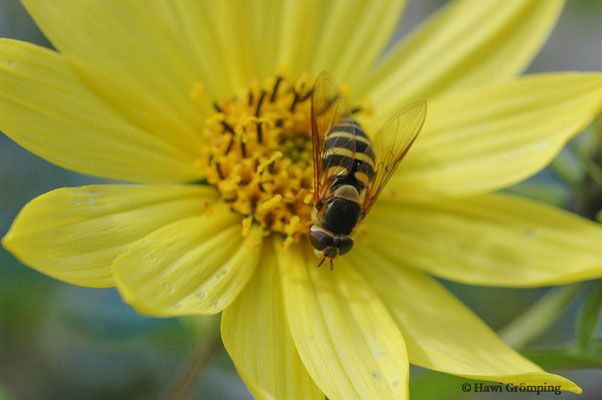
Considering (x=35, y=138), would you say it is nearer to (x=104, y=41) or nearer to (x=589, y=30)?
(x=104, y=41)

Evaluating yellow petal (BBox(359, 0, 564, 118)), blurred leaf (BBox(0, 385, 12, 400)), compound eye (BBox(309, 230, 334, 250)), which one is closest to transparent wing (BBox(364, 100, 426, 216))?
compound eye (BBox(309, 230, 334, 250))

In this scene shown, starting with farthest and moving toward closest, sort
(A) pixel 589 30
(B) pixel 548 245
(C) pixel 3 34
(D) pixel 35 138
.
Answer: (A) pixel 589 30
(C) pixel 3 34
(B) pixel 548 245
(D) pixel 35 138

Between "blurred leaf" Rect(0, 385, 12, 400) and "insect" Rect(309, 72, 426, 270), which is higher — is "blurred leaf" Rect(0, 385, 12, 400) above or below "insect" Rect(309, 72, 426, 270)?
below

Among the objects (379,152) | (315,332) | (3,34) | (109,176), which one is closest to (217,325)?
(315,332)

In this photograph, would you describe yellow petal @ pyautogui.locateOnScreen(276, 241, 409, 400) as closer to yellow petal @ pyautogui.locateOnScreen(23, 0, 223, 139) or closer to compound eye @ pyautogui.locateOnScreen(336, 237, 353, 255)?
compound eye @ pyautogui.locateOnScreen(336, 237, 353, 255)

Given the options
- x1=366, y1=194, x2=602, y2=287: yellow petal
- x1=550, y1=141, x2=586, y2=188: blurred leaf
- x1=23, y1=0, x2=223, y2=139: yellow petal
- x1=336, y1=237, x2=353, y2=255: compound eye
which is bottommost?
x1=366, y1=194, x2=602, y2=287: yellow petal

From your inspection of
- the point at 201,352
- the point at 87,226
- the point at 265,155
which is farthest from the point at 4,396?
the point at 265,155

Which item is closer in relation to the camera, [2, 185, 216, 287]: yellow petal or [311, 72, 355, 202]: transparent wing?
[2, 185, 216, 287]: yellow petal
